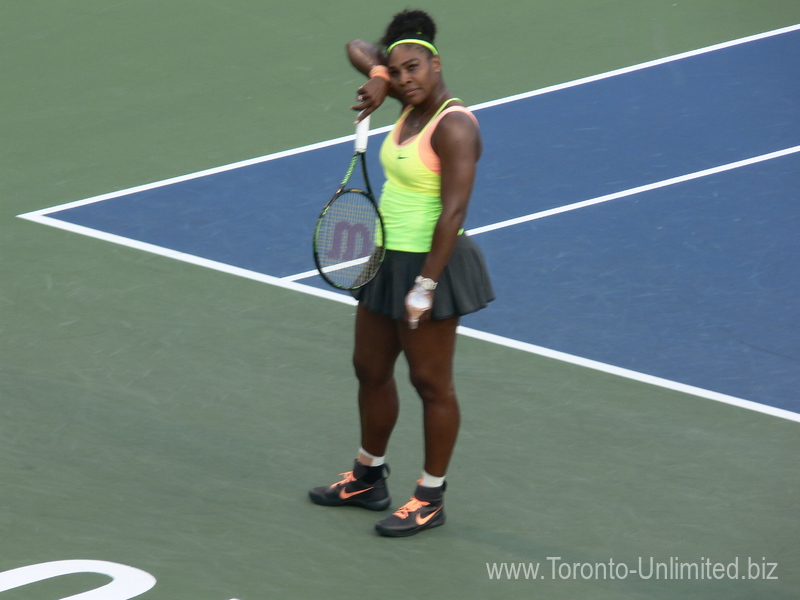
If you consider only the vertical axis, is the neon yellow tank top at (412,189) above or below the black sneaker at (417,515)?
above

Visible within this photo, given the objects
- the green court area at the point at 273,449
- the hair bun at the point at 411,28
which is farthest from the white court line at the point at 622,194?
the hair bun at the point at 411,28

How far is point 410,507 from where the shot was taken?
226 inches

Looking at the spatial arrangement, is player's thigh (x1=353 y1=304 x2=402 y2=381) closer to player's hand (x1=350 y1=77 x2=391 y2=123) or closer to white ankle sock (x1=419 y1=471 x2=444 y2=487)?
white ankle sock (x1=419 y1=471 x2=444 y2=487)

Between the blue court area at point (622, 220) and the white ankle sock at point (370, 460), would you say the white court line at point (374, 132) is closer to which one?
the blue court area at point (622, 220)

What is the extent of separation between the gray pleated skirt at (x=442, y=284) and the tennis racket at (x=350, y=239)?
64mm

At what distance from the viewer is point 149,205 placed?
366 inches

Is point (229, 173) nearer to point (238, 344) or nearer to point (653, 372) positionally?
point (238, 344)

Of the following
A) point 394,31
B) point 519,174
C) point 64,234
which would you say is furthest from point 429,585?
point 519,174

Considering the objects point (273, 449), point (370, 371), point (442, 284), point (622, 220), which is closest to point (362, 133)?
point (442, 284)

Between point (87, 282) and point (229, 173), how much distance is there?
1.99 metres

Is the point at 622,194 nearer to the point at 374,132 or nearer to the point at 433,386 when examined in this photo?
the point at 374,132

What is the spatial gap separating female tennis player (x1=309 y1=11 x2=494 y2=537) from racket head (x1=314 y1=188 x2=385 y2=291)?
55 mm

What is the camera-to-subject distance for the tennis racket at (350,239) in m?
5.61

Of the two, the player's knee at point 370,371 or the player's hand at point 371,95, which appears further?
the player's knee at point 370,371
